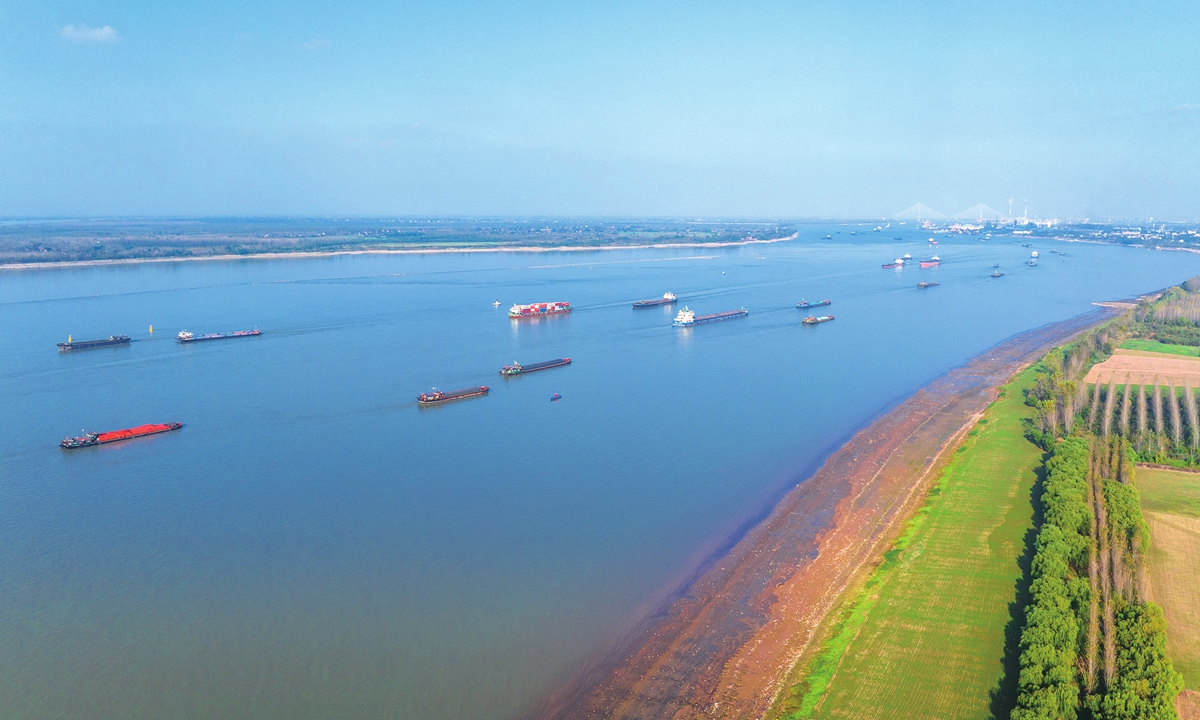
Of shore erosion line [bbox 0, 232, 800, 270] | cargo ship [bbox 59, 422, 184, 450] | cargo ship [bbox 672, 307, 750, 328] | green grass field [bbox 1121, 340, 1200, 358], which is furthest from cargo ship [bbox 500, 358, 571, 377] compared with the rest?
shore erosion line [bbox 0, 232, 800, 270]

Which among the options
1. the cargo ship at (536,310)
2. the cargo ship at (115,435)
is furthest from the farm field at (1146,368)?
the cargo ship at (115,435)

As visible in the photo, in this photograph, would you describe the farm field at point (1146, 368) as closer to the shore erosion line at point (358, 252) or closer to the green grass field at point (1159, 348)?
the green grass field at point (1159, 348)

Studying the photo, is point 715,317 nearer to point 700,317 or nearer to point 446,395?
point 700,317

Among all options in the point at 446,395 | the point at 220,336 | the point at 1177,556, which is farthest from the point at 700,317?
the point at 1177,556

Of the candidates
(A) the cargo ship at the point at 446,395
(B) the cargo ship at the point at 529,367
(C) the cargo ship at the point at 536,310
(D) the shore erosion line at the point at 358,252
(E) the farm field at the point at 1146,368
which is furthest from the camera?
(D) the shore erosion line at the point at 358,252

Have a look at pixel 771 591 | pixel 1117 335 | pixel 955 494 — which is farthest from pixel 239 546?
pixel 1117 335
